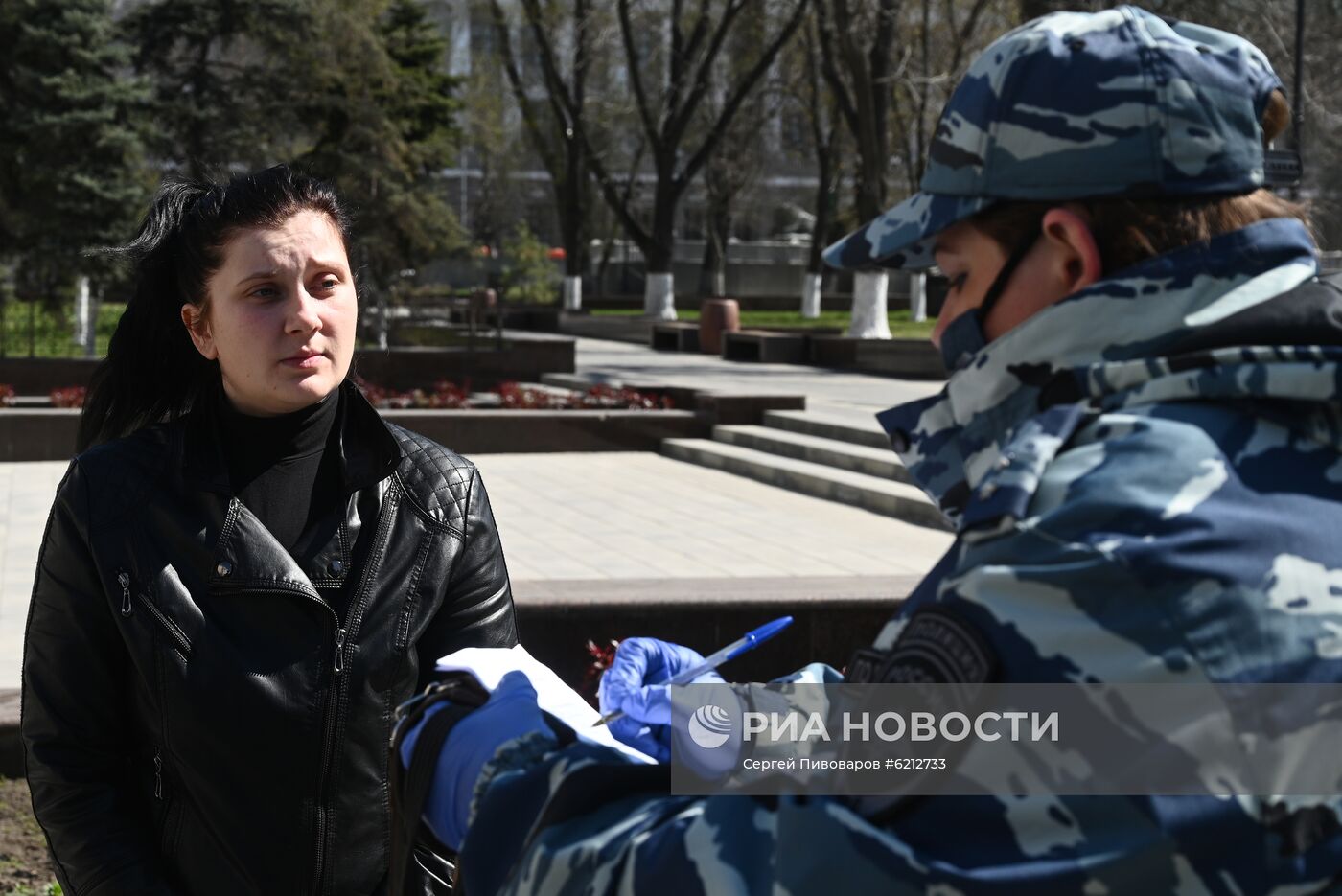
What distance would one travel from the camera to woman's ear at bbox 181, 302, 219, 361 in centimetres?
256

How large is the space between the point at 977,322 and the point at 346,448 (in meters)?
1.35

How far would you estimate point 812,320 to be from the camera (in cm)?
3544

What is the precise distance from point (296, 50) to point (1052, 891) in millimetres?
25240

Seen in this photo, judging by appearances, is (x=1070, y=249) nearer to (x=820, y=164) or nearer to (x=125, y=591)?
(x=125, y=591)

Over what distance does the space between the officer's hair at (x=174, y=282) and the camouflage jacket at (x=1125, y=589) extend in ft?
4.83

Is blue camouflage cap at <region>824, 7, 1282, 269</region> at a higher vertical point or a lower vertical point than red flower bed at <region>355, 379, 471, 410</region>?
higher

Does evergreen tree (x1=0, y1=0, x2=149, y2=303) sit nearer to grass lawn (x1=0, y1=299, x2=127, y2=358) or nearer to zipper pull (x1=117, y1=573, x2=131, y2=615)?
grass lawn (x1=0, y1=299, x2=127, y2=358)

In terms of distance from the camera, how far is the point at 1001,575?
45.0 inches

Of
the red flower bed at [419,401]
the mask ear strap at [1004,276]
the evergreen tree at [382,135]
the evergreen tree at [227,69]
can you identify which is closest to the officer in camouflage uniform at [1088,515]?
the mask ear strap at [1004,276]

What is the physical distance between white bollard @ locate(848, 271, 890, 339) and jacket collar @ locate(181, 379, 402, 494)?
75.1ft

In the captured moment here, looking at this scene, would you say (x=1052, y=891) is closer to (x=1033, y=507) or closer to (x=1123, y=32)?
(x=1033, y=507)

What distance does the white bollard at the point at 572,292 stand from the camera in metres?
38.0

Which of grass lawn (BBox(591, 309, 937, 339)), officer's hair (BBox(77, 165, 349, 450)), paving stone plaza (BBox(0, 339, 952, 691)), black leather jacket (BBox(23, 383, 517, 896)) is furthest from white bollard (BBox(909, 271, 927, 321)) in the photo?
black leather jacket (BBox(23, 383, 517, 896))

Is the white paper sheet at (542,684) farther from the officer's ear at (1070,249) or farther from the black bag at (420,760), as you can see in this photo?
the officer's ear at (1070,249)
